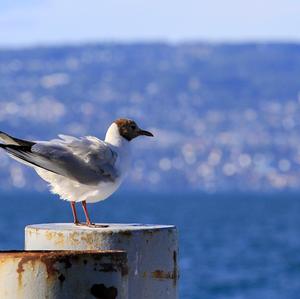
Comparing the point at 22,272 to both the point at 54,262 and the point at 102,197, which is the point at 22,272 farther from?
the point at 102,197

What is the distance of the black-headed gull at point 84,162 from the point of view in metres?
7.43

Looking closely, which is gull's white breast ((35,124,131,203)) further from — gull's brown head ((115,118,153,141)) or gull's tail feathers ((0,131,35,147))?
gull's tail feathers ((0,131,35,147))

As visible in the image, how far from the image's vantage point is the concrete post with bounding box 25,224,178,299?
242 inches

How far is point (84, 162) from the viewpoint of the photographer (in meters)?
7.82

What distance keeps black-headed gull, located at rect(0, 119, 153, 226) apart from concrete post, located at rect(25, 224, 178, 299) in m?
0.97

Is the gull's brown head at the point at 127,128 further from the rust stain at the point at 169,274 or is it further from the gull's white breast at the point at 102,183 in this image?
the rust stain at the point at 169,274

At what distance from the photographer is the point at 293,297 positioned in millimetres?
40312

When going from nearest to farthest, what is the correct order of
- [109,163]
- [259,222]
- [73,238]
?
[73,238], [109,163], [259,222]

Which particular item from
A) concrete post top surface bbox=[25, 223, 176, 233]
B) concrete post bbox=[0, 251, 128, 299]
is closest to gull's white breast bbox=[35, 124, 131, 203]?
concrete post top surface bbox=[25, 223, 176, 233]

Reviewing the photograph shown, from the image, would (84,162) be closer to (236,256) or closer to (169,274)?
(169,274)

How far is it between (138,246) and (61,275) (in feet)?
3.79

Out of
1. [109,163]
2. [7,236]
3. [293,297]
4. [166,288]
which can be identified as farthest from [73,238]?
[7,236]

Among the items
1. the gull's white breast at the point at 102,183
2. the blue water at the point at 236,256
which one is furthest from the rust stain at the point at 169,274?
the blue water at the point at 236,256

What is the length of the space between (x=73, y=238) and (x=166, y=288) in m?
0.48
